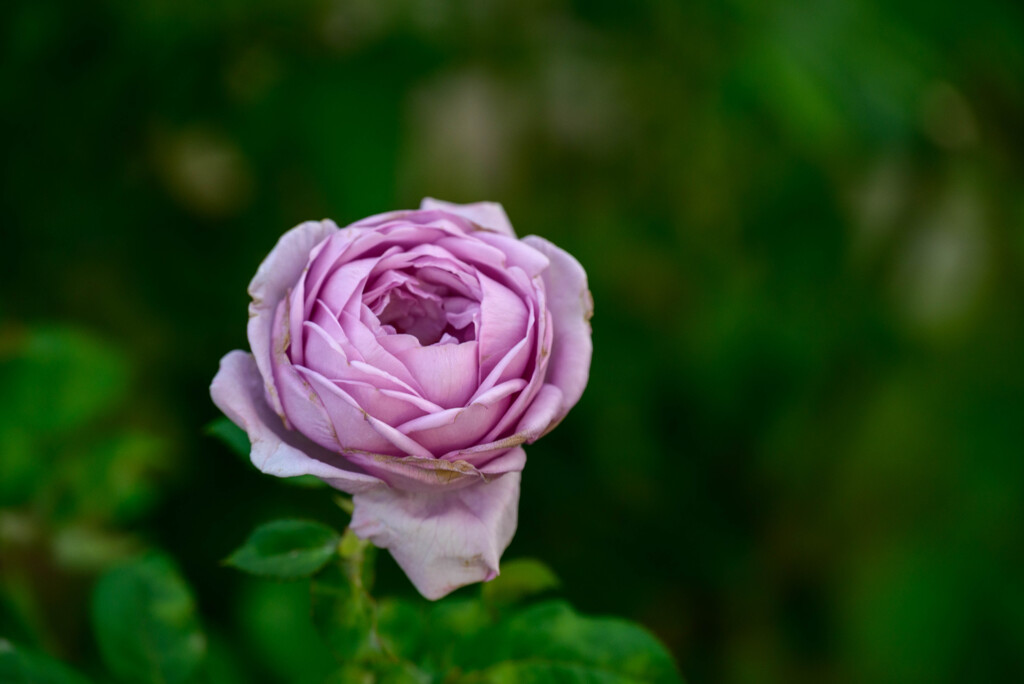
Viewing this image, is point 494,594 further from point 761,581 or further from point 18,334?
point 761,581

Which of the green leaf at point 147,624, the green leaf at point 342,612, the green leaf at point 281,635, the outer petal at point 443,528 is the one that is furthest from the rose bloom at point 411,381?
the green leaf at point 281,635

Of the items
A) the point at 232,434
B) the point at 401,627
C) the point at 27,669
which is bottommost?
the point at 27,669

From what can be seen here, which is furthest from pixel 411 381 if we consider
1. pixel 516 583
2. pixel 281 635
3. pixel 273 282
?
pixel 281 635

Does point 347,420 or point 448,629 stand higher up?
point 347,420

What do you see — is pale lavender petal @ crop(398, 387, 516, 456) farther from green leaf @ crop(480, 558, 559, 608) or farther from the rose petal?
green leaf @ crop(480, 558, 559, 608)

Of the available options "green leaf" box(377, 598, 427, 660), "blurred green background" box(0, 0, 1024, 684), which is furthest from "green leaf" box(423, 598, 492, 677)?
"blurred green background" box(0, 0, 1024, 684)

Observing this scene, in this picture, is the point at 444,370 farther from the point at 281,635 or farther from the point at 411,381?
the point at 281,635

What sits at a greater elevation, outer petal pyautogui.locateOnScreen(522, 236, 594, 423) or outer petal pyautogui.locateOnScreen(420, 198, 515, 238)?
outer petal pyautogui.locateOnScreen(420, 198, 515, 238)
